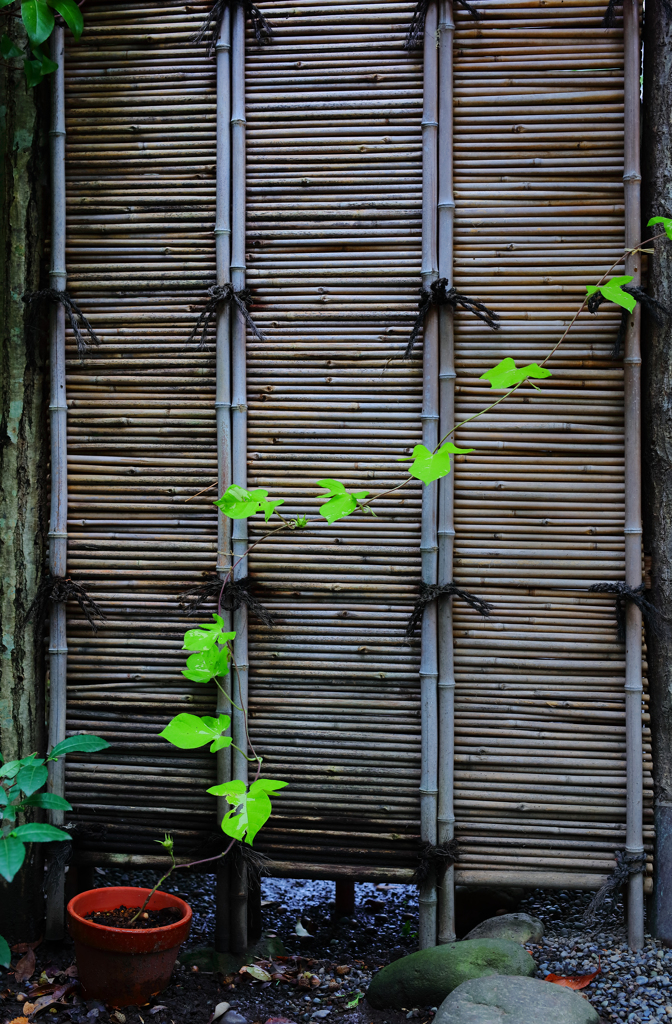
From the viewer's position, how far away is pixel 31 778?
237 cm

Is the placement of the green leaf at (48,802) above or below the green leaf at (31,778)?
below

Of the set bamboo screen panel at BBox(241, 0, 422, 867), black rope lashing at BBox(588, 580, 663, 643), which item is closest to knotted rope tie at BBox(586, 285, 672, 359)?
bamboo screen panel at BBox(241, 0, 422, 867)

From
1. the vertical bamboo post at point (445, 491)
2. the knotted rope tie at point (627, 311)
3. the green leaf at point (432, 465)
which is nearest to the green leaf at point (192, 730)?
the vertical bamboo post at point (445, 491)

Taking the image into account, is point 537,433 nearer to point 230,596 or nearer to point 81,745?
point 230,596

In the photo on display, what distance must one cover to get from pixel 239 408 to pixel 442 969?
1999 millimetres

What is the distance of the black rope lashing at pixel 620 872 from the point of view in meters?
2.58

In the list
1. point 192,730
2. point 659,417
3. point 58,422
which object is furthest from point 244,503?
point 659,417

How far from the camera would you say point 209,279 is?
280cm

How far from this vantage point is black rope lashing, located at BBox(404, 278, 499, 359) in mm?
2654

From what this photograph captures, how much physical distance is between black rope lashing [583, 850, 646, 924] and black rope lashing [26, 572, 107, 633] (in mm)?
2043

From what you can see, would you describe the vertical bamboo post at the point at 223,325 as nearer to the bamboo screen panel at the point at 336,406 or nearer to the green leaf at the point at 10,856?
the bamboo screen panel at the point at 336,406

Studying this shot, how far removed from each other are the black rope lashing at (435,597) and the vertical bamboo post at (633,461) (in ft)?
1.71

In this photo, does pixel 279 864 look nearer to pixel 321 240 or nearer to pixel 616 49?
Answer: pixel 321 240

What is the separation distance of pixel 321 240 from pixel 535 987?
255 centimetres
